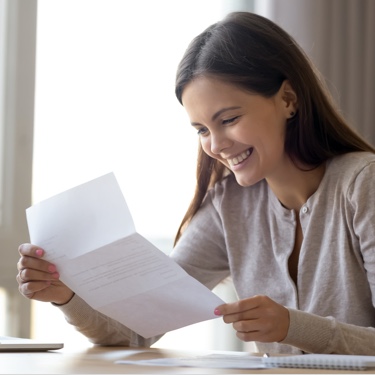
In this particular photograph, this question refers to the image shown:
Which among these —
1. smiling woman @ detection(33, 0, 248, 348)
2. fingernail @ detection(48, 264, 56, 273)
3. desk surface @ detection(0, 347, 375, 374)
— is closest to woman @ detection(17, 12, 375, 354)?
fingernail @ detection(48, 264, 56, 273)

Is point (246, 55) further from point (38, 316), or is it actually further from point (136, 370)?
point (38, 316)

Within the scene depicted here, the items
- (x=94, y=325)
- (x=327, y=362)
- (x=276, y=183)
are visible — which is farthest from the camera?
(x=276, y=183)

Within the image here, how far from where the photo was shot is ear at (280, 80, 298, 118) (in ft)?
5.73

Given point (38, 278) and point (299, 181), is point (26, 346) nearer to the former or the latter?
point (38, 278)

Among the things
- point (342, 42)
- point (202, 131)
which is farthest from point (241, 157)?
point (342, 42)

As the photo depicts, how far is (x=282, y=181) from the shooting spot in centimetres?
181

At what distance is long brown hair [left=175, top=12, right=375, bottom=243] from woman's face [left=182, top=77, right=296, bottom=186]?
0.02 m

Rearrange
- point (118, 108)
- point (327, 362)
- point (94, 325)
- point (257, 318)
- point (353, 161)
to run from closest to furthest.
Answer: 1. point (327, 362)
2. point (257, 318)
3. point (94, 325)
4. point (353, 161)
5. point (118, 108)

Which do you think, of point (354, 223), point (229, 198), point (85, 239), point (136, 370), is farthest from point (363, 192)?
point (136, 370)

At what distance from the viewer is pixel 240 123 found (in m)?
1.68

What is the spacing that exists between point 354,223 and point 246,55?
1.40 feet

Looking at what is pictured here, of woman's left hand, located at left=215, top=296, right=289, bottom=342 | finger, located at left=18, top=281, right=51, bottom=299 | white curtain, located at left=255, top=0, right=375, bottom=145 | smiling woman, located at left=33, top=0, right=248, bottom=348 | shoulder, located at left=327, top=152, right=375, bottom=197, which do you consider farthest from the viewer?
white curtain, located at left=255, top=0, right=375, bottom=145

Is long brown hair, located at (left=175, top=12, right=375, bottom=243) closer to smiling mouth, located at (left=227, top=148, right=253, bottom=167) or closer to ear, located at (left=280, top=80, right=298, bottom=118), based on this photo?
ear, located at (left=280, top=80, right=298, bottom=118)

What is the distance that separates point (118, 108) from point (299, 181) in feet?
3.38
